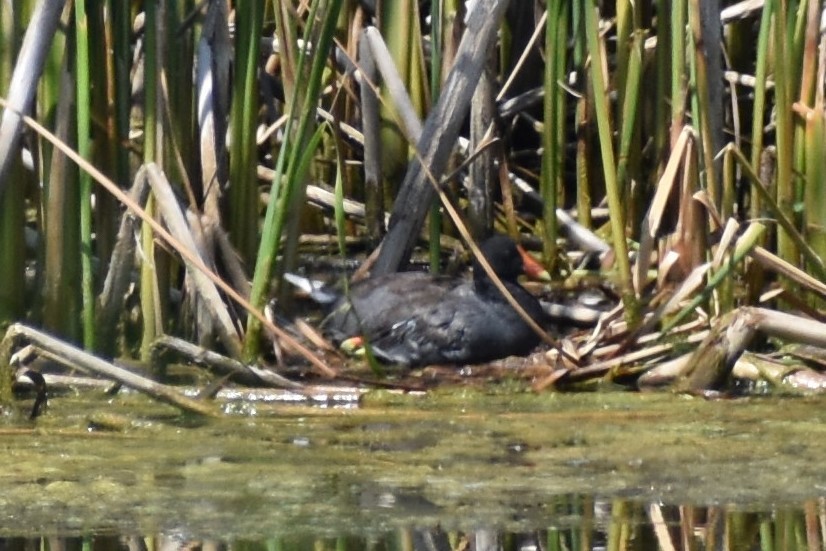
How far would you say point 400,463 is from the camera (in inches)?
156

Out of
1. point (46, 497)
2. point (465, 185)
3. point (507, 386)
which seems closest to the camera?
point (46, 497)

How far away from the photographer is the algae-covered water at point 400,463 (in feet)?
11.5

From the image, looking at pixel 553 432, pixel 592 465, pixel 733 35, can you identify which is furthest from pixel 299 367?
pixel 733 35

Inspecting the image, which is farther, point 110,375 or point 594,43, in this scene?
point 594,43

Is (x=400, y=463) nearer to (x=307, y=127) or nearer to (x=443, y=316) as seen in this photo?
(x=307, y=127)

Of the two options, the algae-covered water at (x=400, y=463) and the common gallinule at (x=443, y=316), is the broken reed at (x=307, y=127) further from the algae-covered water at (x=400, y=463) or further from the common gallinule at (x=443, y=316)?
the algae-covered water at (x=400, y=463)

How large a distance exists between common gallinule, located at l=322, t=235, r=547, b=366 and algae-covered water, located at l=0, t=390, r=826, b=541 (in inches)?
25.5

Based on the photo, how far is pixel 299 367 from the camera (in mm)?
4969

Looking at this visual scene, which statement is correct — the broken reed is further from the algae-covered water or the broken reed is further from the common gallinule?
the algae-covered water

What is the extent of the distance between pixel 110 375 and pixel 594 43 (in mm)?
1712

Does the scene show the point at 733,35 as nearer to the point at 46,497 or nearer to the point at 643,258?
the point at 643,258

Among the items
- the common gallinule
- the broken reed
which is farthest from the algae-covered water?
the common gallinule

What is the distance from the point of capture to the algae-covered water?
3.51 m

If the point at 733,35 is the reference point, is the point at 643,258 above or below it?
below
